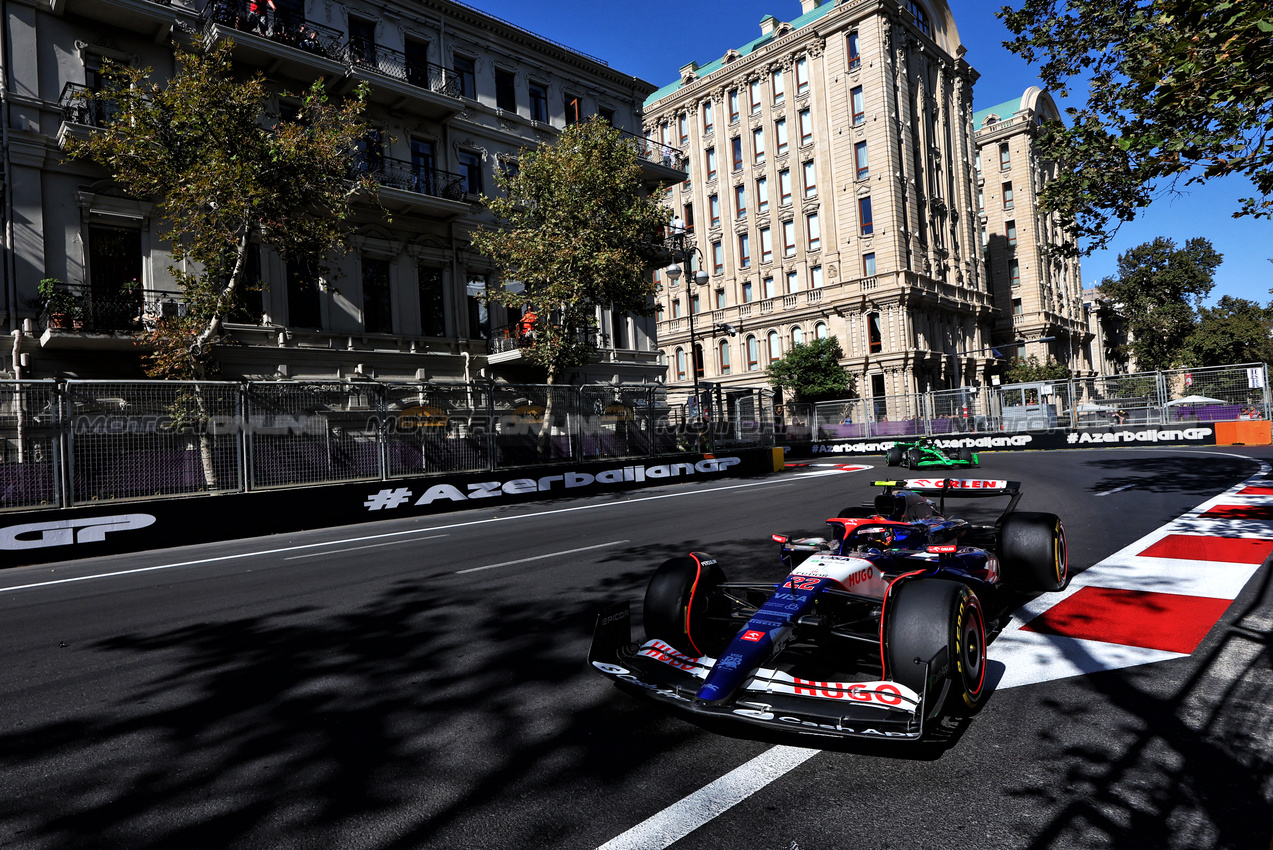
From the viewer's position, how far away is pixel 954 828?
2453 mm

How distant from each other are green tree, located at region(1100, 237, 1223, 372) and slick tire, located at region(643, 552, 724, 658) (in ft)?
219

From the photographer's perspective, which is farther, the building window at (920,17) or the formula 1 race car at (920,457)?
the building window at (920,17)

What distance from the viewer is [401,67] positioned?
898 inches

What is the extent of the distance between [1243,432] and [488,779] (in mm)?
27905

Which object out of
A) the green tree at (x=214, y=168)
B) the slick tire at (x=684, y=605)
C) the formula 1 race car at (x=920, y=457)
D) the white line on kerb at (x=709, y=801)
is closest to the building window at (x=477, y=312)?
the green tree at (x=214, y=168)

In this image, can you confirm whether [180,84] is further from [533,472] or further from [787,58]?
[787,58]

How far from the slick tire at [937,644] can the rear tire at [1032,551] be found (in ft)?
6.53

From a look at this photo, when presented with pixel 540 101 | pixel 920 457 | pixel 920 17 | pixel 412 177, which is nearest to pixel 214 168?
pixel 412 177

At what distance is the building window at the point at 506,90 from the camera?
25859mm

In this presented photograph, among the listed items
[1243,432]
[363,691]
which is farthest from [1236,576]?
[1243,432]

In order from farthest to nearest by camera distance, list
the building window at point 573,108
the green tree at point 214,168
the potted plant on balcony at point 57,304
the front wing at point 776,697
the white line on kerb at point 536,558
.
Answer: the building window at point 573,108, the potted plant on balcony at point 57,304, the green tree at point 214,168, the white line on kerb at point 536,558, the front wing at point 776,697

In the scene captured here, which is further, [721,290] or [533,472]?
[721,290]

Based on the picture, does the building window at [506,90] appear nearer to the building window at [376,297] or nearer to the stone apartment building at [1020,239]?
the building window at [376,297]

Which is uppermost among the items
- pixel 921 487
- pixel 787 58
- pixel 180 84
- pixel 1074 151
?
pixel 787 58
